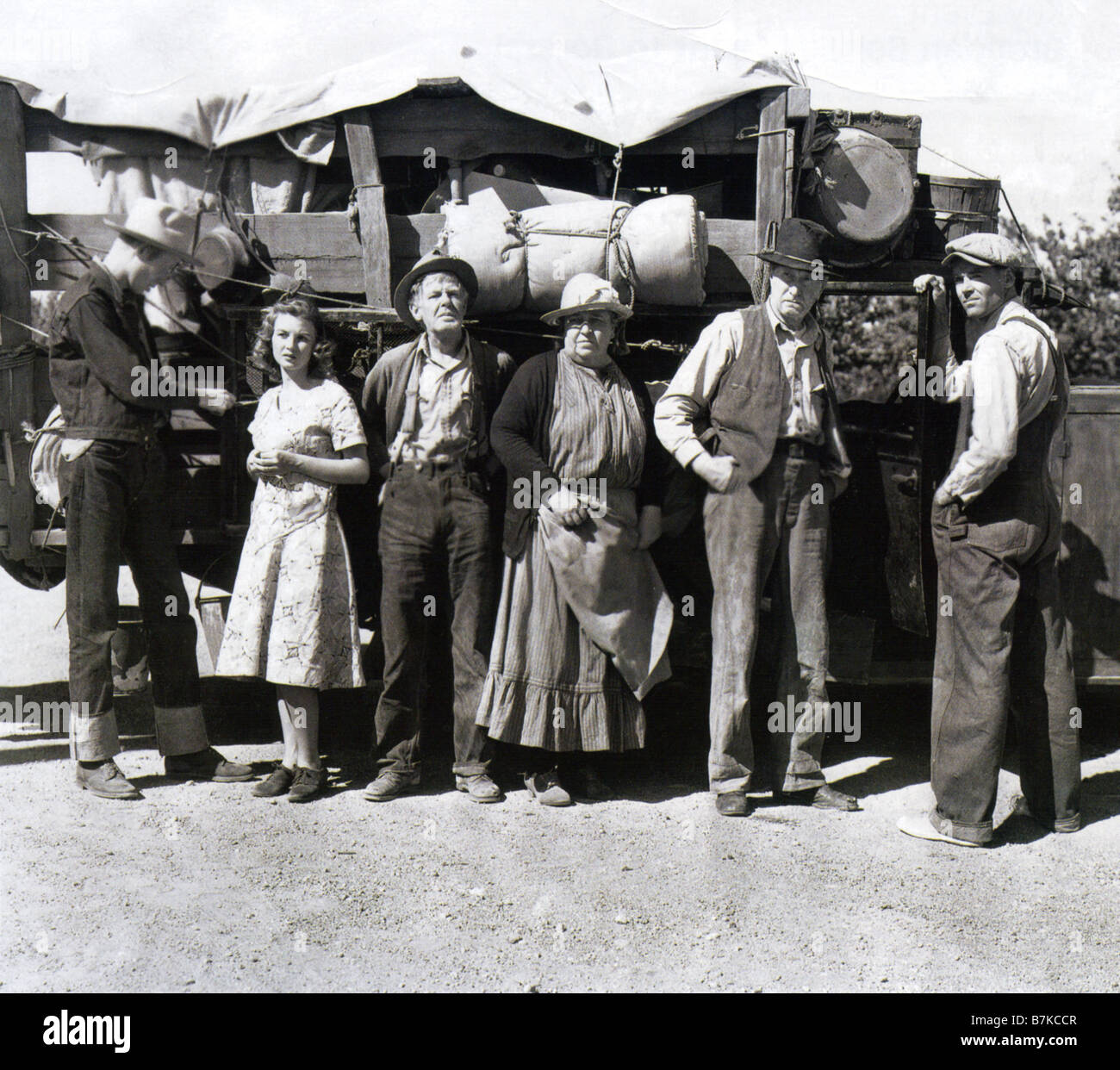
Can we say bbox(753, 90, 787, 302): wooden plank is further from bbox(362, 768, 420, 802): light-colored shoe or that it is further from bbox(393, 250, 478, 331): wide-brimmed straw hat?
bbox(362, 768, 420, 802): light-colored shoe

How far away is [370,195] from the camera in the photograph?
538cm

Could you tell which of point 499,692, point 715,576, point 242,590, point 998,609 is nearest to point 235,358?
point 242,590

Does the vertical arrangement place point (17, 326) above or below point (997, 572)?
above

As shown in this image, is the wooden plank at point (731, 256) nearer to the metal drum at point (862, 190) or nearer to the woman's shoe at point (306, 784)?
the metal drum at point (862, 190)

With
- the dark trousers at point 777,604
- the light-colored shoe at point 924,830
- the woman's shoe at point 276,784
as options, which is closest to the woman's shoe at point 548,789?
the dark trousers at point 777,604

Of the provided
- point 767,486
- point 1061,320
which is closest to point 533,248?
point 767,486

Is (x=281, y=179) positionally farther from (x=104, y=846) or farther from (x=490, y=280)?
(x=104, y=846)

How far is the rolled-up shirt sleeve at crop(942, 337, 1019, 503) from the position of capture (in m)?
4.44

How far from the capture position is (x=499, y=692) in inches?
194

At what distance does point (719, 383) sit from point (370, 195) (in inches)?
71.4

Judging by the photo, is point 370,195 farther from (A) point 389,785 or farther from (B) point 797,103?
(A) point 389,785

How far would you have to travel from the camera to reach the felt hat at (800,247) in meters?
4.79
